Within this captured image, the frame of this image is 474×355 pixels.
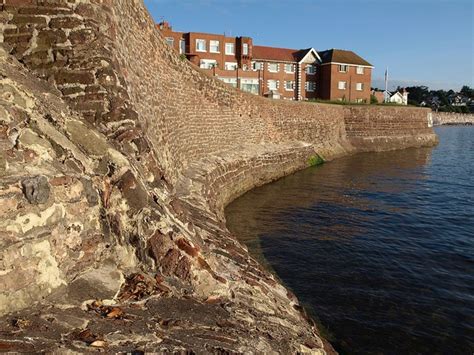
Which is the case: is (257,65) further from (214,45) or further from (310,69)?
(310,69)

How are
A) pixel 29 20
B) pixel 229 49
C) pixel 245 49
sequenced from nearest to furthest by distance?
pixel 29 20 → pixel 229 49 → pixel 245 49

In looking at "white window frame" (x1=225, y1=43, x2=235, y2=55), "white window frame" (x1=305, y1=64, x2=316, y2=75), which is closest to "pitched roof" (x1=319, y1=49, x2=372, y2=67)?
"white window frame" (x1=305, y1=64, x2=316, y2=75)

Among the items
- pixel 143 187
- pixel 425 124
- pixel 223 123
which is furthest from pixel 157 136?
pixel 425 124

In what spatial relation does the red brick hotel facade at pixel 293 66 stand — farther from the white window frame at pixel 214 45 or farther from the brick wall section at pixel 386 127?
the brick wall section at pixel 386 127

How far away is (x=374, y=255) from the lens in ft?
33.7

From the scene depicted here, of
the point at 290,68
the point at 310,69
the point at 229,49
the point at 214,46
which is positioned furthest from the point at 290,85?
the point at 214,46

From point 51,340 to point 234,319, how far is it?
5.86ft

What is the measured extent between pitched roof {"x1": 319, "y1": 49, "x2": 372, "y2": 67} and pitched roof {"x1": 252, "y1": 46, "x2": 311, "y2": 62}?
3.16 meters

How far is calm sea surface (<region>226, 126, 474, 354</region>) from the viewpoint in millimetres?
6848

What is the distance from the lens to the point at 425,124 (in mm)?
46594

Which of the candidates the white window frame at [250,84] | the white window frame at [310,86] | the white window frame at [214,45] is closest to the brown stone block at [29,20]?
the white window frame at [250,84]

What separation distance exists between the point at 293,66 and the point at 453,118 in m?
87.7

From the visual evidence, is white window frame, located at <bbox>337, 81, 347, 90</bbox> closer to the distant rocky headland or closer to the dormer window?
the dormer window

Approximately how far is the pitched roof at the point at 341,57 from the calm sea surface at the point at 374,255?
121 feet
